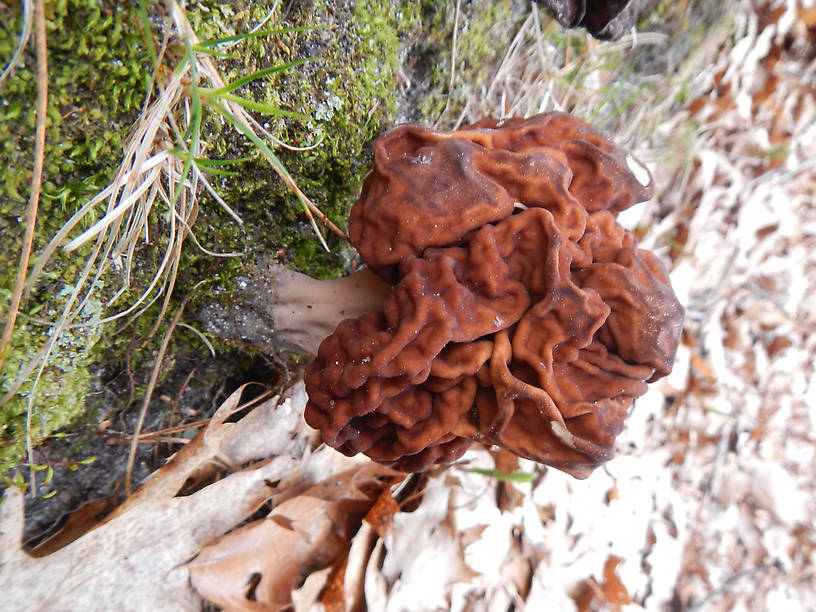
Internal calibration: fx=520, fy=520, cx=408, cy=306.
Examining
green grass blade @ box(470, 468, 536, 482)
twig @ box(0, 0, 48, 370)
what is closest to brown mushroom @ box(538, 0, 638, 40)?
twig @ box(0, 0, 48, 370)

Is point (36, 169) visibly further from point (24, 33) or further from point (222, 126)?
point (222, 126)

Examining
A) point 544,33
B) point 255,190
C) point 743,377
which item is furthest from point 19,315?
point 743,377

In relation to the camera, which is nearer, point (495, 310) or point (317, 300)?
point (495, 310)

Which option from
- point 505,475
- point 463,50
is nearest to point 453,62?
point 463,50

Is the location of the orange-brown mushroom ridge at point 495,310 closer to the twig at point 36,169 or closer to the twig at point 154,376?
the twig at point 154,376

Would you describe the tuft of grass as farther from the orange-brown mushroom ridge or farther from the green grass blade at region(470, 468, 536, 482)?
the green grass blade at region(470, 468, 536, 482)

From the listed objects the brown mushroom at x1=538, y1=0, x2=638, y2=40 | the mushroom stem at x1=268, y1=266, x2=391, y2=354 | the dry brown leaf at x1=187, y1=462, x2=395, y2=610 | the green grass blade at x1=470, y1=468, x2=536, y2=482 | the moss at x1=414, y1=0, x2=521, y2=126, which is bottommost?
the dry brown leaf at x1=187, y1=462, x2=395, y2=610
